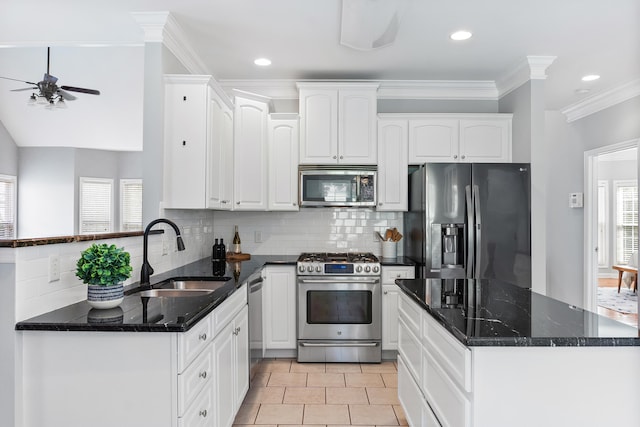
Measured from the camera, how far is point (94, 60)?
2.94 meters

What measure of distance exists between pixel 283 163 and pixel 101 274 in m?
2.41

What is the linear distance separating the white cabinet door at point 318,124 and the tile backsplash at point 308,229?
0.68 metres

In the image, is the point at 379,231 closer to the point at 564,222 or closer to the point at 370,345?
the point at 370,345

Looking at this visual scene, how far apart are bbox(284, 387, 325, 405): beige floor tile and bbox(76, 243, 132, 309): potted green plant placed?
1675 millimetres

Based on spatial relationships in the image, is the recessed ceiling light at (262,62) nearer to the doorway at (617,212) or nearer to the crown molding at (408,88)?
the crown molding at (408,88)

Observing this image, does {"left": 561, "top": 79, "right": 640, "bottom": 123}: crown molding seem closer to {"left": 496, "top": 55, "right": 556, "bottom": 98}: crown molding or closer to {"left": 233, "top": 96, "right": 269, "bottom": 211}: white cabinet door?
{"left": 496, "top": 55, "right": 556, "bottom": 98}: crown molding

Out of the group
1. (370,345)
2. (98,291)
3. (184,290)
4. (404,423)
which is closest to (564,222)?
(370,345)

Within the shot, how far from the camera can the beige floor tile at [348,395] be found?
115 inches

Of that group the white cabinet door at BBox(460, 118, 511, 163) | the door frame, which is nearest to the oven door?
the white cabinet door at BBox(460, 118, 511, 163)

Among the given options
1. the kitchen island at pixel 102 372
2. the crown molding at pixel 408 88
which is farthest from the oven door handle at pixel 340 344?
the crown molding at pixel 408 88

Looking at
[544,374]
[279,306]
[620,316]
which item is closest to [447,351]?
[544,374]

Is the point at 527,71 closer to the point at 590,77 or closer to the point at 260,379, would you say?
the point at 590,77

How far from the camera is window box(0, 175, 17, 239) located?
91.7 inches

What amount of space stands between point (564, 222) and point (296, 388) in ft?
13.3
